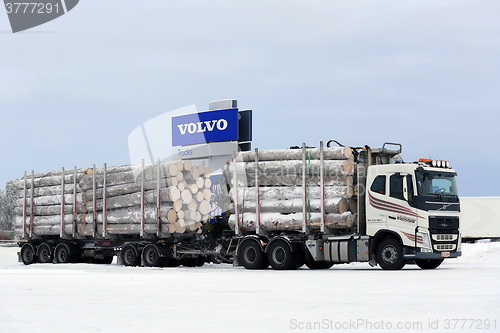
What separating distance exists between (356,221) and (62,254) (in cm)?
1413

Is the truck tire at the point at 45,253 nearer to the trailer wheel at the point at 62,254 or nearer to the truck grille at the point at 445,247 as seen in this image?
the trailer wheel at the point at 62,254

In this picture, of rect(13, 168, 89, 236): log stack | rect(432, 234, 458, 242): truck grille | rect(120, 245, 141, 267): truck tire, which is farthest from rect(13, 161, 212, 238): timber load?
rect(432, 234, 458, 242): truck grille

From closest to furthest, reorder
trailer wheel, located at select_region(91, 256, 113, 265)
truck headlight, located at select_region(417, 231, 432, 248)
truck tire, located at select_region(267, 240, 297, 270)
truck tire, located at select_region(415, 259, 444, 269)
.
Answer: truck headlight, located at select_region(417, 231, 432, 248)
truck tire, located at select_region(267, 240, 297, 270)
truck tire, located at select_region(415, 259, 444, 269)
trailer wheel, located at select_region(91, 256, 113, 265)

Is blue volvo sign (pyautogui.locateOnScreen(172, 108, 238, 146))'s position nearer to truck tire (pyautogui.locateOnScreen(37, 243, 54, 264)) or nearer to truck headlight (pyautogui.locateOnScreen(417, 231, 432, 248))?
truck tire (pyautogui.locateOnScreen(37, 243, 54, 264))

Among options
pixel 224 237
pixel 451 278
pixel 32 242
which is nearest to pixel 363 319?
pixel 451 278

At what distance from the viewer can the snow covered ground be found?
8109 millimetres

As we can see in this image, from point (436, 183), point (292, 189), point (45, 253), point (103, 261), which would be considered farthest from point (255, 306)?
point (45, 253)

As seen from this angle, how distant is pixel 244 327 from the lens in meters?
8.00

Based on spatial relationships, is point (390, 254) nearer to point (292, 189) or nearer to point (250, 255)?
point (292, 189)

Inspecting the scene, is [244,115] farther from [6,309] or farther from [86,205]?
[6,309]

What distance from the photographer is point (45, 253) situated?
95.9ft

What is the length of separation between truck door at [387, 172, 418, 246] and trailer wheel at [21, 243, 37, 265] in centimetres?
1744

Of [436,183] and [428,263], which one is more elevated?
[436,183]

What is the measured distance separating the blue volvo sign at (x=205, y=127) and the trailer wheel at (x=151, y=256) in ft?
59.3
